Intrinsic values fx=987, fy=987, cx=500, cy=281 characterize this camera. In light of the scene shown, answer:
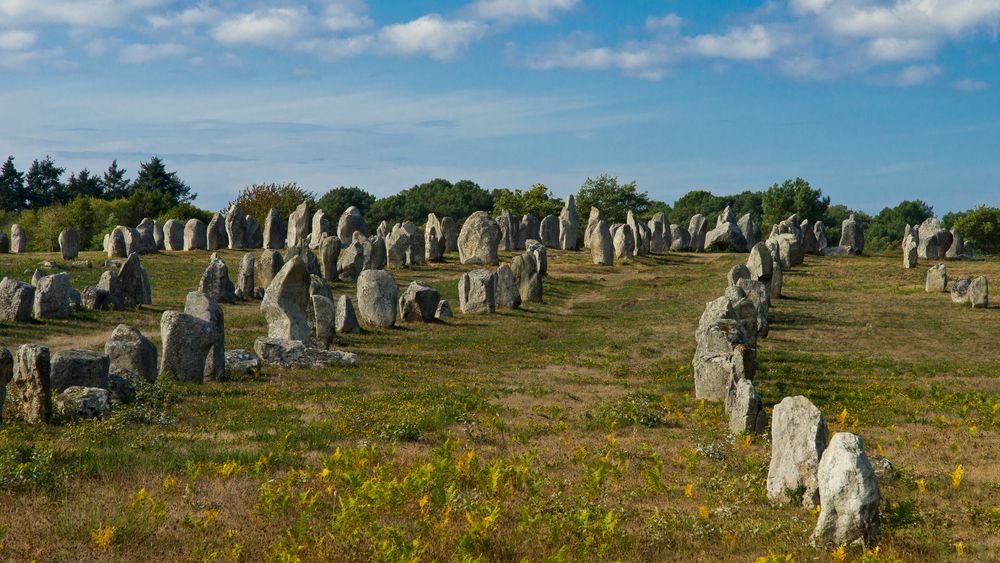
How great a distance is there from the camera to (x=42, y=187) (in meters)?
102

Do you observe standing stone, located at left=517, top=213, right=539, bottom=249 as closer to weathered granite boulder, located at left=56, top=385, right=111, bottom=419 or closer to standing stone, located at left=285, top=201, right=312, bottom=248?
standing stone, located at left=285, top=201, right=312, bottom=248

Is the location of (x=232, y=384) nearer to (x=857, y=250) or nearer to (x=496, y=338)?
(x=496, y=338)

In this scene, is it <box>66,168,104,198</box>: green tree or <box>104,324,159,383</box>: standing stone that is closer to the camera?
<box>104,324,159,383</box>: standing stone

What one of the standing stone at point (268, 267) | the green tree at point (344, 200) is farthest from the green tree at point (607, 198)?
the standing stone at point (268, 267)

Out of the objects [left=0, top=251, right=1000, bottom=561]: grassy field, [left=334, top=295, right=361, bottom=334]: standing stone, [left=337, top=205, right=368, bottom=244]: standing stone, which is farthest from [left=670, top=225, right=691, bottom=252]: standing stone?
[left=334, top=295, right=361, bottom=334]: standing stone

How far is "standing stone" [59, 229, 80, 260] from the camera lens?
164 feet

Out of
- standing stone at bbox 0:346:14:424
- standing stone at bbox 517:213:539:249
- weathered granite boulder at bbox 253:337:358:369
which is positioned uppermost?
standing stone at bbox 517:213:539:249

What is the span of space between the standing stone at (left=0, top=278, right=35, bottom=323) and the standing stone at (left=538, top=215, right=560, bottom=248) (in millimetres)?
43586

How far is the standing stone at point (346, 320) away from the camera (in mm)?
30344

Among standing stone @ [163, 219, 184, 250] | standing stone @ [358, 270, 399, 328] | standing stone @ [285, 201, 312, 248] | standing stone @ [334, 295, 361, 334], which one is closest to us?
standing stone @ [334, 295, 361, 334]

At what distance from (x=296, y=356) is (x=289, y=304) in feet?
12.6

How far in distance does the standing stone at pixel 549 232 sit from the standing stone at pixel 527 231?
470mm

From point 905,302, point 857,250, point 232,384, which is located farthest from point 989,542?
point 857,250

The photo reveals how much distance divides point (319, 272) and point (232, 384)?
24.7 m
